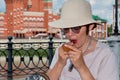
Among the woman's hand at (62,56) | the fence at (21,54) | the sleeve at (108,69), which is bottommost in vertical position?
the fence at (21,54)

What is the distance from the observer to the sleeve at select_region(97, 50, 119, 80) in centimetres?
184

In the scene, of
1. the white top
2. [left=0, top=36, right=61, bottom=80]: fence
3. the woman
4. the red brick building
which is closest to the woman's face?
the woman

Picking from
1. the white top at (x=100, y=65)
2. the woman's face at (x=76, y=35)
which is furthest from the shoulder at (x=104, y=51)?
the woman's face at (x=76, y=35)

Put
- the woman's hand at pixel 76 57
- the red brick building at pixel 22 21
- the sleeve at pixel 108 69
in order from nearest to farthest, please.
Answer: the woman's hand at pixel 76 57 < the sleeve at pixel 108 69 < the red brick building at pixel 22 21

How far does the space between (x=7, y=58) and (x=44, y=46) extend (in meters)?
1.50

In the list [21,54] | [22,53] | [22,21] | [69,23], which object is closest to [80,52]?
[69,23]

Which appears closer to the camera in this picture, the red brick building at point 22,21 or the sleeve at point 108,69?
the sleeve at point 108,69

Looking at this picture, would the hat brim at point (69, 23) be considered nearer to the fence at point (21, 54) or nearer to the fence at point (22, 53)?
the fence at point (22, 53)

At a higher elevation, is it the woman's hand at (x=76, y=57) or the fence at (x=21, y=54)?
the woman's hand at (x=76, y=57)

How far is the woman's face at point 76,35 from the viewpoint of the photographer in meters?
1.78

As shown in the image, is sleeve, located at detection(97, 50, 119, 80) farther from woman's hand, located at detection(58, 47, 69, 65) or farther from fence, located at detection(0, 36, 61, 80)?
fence, located at detection(0, 36, 61, 80)

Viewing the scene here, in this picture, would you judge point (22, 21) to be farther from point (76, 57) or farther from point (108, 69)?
point (76, 57)

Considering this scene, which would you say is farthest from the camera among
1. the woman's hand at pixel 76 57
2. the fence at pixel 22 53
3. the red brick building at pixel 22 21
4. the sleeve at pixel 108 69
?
the red brick building at pixel 22 21

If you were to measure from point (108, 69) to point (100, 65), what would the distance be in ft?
0.19
